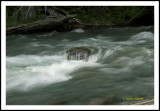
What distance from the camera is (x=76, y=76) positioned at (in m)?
4.66

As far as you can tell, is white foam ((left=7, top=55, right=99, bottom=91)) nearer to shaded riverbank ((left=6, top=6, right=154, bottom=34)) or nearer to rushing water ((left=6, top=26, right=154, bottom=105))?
rushing water ((left=6, top=26, right=154, bottom=105))

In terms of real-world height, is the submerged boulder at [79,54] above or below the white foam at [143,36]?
below

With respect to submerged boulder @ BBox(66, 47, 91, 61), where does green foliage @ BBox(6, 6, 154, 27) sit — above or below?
above

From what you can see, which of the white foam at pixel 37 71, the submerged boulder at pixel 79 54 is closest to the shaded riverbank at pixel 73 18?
the white foam at pixel 37 71

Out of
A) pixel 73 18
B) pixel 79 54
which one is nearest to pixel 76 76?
pixel 79 54

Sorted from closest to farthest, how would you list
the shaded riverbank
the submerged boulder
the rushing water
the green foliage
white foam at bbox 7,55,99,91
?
the rushing water < white foam at bbox 7,55,99,91 < the submerged boulder < the shaded riverbank < the green foliage

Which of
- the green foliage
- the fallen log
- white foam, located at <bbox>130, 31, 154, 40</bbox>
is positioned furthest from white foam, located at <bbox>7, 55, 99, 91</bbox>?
the green foliage

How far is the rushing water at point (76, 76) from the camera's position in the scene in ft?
11.4

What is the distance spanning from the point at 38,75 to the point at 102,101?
2145mm

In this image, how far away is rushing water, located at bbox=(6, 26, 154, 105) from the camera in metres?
3.48

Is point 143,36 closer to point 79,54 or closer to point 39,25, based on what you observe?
point 79,54

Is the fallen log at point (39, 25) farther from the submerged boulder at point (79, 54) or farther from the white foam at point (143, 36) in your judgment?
the submerged boulder at point (79, 54)

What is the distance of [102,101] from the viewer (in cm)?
321

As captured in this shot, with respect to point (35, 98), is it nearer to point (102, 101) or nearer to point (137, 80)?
point (102, 101)
